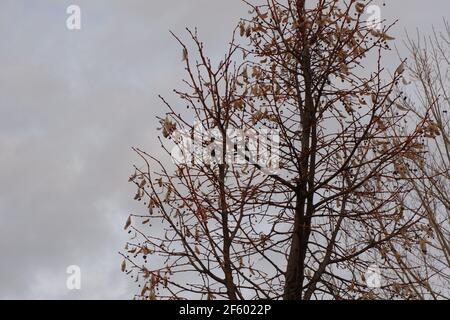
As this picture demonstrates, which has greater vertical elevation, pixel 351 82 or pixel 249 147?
pixel 351 82

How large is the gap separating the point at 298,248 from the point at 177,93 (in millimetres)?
1844

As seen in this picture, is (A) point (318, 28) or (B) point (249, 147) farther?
(A) point (318, 28)

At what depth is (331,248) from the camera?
18.1ft

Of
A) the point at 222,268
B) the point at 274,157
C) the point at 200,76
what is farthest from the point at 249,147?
the point at 222,268

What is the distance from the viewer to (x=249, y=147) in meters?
5.03

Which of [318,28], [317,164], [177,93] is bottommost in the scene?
[317,164]

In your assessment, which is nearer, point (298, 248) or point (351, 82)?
point (298, 248)

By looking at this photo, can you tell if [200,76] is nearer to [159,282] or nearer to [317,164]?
[317,164]

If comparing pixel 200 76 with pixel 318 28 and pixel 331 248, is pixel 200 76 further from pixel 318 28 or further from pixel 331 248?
pixel 331 248

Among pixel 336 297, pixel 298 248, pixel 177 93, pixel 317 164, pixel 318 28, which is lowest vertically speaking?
pixel 336 297

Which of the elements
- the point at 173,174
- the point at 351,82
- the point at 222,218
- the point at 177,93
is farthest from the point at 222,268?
the point at 351,82

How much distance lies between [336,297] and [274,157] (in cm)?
145
